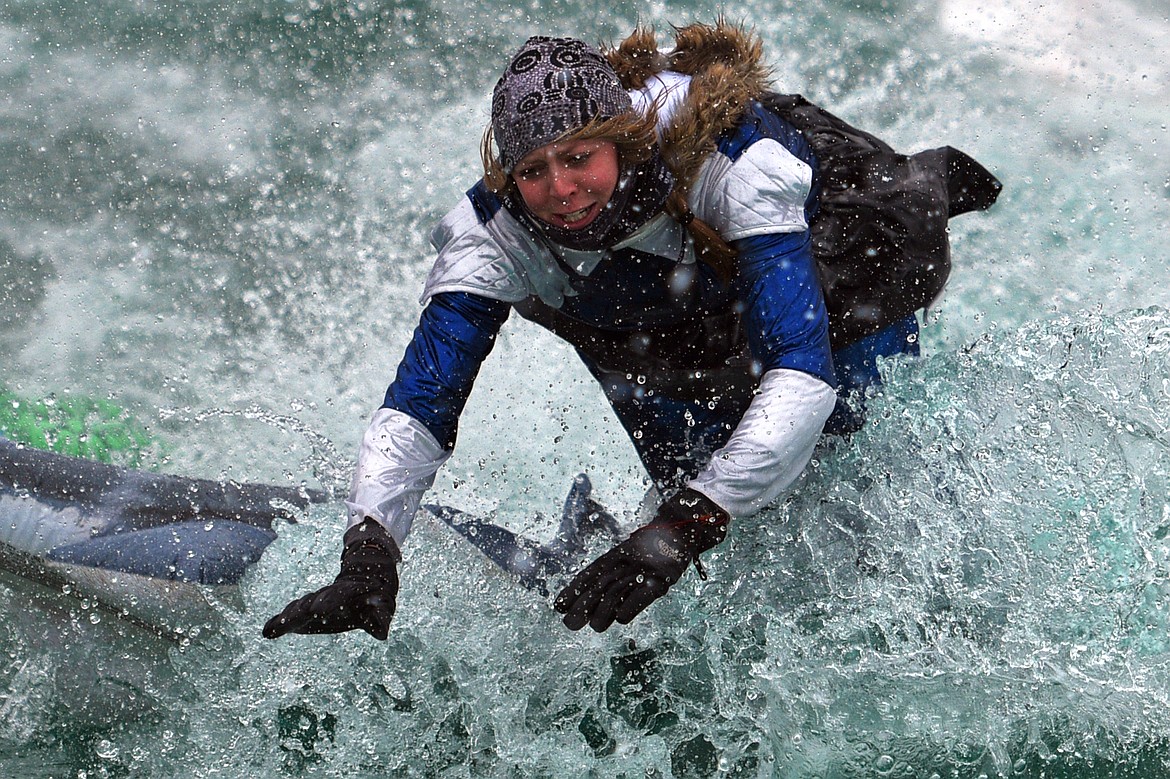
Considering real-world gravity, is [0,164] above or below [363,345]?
above

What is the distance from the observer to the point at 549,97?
7.89 ft

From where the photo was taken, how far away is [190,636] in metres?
3.03

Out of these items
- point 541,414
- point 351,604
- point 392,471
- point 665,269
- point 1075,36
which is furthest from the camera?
point 1075,36

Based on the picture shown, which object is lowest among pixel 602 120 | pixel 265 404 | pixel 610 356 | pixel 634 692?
pixel 265 404

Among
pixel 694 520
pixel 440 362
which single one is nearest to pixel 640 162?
pixel 440 362

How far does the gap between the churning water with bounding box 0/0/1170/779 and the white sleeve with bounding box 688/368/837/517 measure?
594 millimetres

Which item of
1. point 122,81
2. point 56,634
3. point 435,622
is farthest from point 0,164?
point 435,622

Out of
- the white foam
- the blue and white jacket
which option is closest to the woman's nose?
the blue and white jacket

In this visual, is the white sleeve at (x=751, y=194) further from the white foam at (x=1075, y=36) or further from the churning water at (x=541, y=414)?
the white foam at (x=1075, y=36)

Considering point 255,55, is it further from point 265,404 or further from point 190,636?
point 190,636

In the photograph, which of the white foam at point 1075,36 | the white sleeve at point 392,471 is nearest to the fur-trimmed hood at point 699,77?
the white sleeve at point 392,471

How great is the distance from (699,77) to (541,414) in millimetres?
2379

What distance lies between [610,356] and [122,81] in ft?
12.3

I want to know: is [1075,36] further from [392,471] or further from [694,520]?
[392,471]
